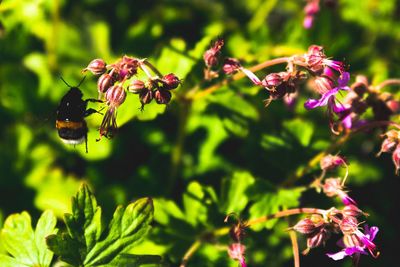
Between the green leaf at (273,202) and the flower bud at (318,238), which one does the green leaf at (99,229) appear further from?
the flower bud at (318,238)

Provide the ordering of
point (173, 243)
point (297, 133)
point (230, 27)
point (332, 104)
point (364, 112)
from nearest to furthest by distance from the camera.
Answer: point (332, 104) → point (364, 112) → point (173, 243) → point (297, 133) → point (230, 27)

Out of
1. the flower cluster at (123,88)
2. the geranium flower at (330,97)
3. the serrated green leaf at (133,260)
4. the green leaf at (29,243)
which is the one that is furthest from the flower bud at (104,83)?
the geranium flower at (330,97)

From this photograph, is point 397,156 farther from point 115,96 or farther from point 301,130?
point 115,96

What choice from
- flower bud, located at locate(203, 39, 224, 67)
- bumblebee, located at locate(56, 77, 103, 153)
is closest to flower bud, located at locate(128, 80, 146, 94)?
bumblebee, located at locate(56, 77, 103, 153)

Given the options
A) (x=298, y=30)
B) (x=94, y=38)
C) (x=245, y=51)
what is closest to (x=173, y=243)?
(x=245, y=51)

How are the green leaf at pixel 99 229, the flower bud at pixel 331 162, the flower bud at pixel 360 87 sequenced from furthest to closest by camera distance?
the flower bud at pixel 360 87
the flower bud at pixel 331 162
the green leaf at pixel 99 229

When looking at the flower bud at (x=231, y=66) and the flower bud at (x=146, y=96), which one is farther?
the flower bud at (x=231, y=66)

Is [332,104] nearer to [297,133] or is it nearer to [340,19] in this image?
[297,133]

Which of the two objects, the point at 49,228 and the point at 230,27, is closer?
the point at 49,228
